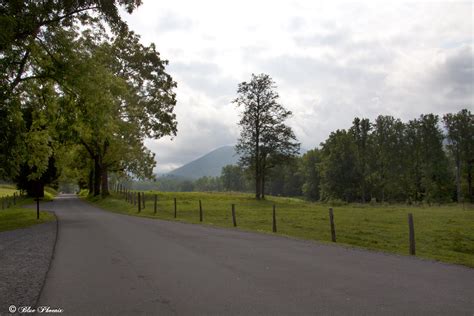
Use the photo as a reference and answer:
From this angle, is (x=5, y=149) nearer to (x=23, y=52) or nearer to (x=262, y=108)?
(x=23, y=52)

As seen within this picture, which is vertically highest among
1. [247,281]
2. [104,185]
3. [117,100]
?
[117,100]

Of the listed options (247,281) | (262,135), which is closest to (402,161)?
(262,135)

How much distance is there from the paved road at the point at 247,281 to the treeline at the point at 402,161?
60851mm

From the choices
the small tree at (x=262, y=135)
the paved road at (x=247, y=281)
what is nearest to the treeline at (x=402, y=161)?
the small tree at (x=262, y=135)

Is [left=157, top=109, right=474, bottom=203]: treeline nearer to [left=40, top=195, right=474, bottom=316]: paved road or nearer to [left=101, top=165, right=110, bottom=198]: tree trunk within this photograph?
[left=101, top=165, right=110, bottom=198]: tree trunk

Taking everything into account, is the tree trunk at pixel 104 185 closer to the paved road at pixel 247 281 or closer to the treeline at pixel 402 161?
the treeline at pixel 402 161

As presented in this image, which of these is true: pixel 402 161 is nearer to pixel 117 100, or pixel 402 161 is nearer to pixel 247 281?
pixel 117 100

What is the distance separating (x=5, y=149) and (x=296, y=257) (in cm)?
2242

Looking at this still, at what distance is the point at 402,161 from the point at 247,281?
7841 centimetres

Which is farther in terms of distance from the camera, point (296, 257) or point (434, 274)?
point (296, 257)

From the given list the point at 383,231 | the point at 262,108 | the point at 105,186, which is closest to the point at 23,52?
the point at 383,231

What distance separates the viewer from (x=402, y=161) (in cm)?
7906

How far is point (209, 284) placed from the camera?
7.41 metres

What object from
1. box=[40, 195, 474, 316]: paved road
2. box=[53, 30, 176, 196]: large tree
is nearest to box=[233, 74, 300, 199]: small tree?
box=[53, 30, 176, 196]: large tree
